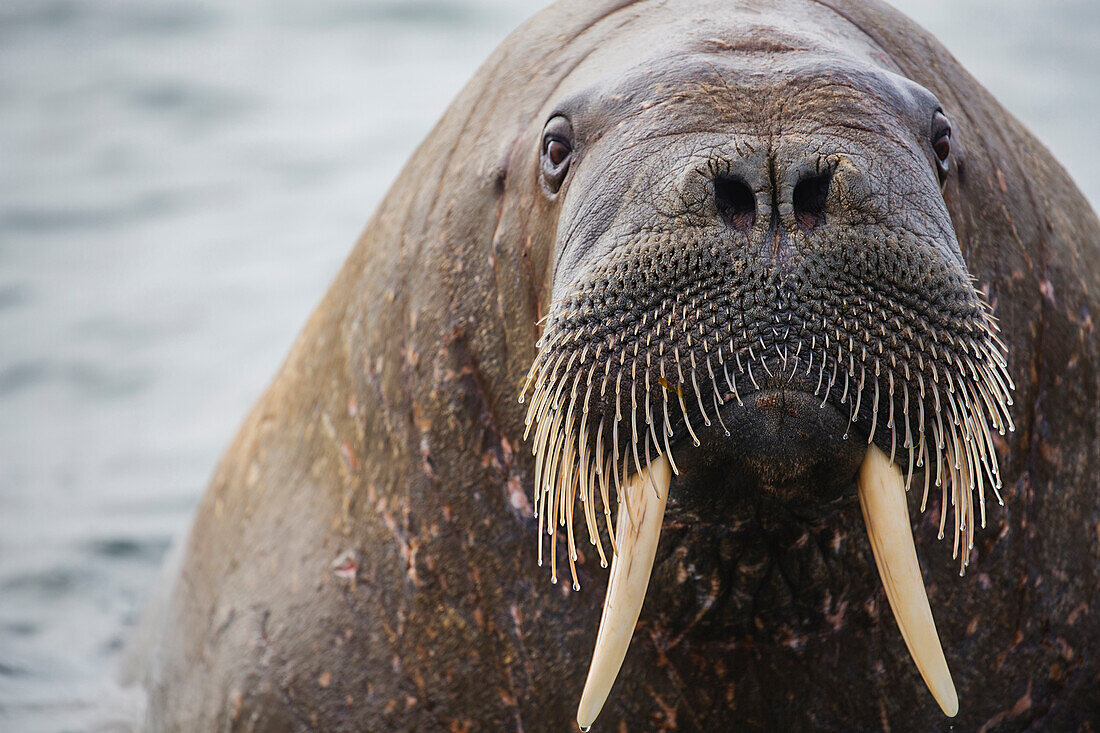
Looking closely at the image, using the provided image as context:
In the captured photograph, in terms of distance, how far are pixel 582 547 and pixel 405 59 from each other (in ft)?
40.0

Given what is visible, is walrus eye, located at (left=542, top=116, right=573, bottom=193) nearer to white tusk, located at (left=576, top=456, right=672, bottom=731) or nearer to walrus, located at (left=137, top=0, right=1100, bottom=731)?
walrus, located at (left=137, top=0, right=1100, bottom=731)

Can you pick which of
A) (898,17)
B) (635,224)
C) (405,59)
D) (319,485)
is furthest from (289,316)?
(635,224)

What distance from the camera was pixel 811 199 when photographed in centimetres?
284

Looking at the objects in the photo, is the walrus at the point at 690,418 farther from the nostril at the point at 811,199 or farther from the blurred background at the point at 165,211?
the blurred background at the point at 165,211

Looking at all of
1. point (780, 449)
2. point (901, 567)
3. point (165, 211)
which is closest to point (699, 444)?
point (780, 449)

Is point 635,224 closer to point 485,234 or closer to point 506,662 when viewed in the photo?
point 485,234

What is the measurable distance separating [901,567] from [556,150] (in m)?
1.38

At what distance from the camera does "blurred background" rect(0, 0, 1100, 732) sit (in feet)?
27.1

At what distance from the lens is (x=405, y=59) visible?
15117 millimetres

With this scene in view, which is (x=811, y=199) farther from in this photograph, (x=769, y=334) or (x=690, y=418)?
(x=690, y=418)

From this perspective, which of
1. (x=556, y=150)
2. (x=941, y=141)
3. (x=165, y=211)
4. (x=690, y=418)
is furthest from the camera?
(x=165, y=211)

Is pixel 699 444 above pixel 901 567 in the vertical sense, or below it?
above

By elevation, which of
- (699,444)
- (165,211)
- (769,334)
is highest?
(769,334)

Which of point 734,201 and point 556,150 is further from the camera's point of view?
point 556,150
